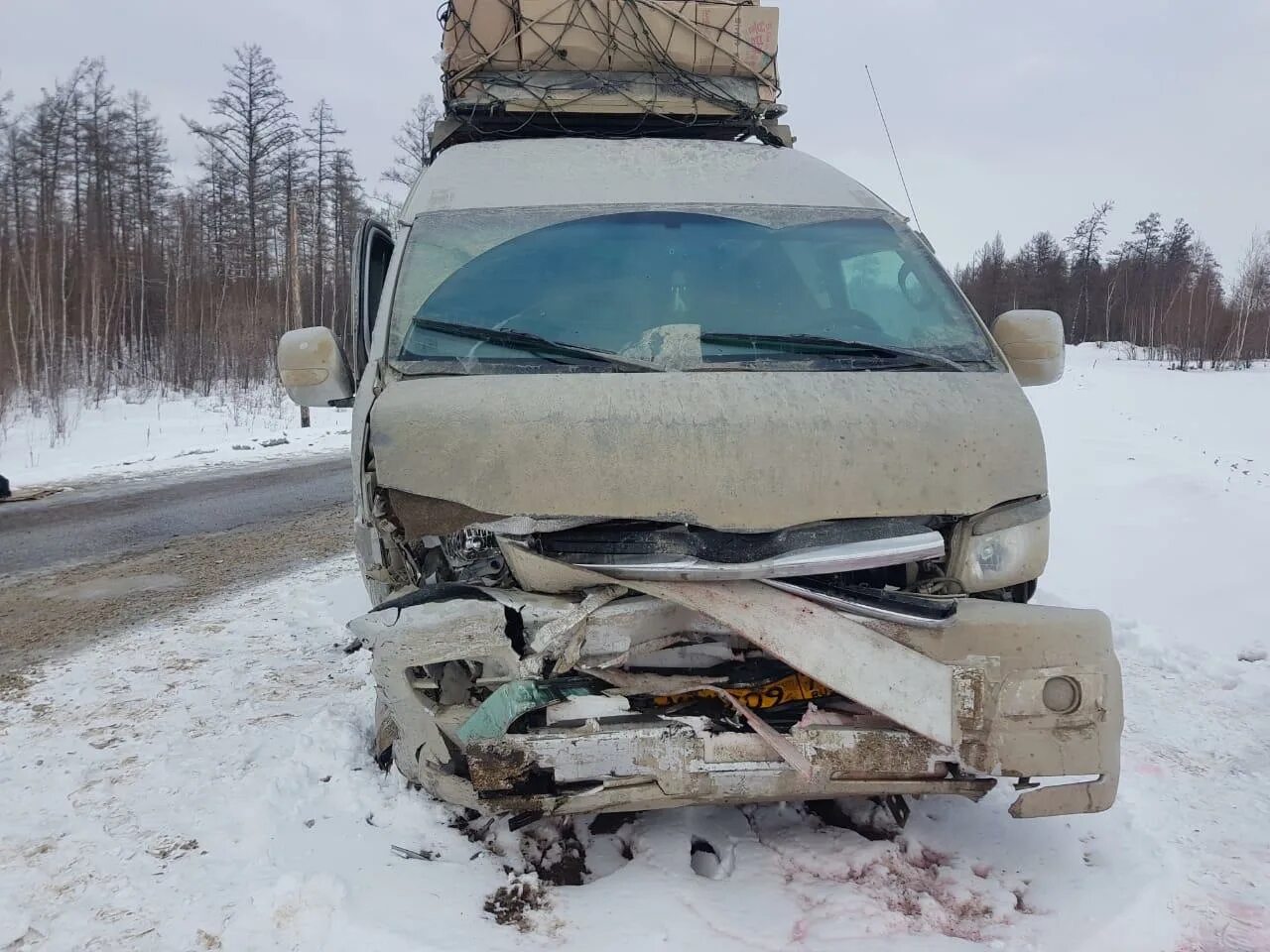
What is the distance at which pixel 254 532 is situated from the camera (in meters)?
8.13

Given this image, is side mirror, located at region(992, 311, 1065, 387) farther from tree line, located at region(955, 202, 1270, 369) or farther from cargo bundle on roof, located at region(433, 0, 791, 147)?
tree line, located at region(955, 202, 1270, 369)

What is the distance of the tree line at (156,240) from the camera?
28547mm

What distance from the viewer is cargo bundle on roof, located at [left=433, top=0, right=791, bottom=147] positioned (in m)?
4.82

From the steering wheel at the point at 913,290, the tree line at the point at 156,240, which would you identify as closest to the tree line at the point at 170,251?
the tree line at the point at 156,240

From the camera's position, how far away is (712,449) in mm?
2438

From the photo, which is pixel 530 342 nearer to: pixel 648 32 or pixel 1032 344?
pixel 1032 344

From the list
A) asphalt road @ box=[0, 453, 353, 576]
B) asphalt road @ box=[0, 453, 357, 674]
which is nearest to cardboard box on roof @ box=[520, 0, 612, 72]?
asphalt road @ box=[0, 453, 357, 674]

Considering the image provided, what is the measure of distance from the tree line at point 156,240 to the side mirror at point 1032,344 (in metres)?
23.6

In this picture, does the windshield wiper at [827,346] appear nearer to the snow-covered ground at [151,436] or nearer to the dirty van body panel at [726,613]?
the dirty van body panel at [726,613]

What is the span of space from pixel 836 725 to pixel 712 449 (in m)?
0.86

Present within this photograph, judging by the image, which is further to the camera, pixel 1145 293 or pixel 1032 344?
pixel 1145 293

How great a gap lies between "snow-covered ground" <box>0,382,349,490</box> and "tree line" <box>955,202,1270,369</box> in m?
35.7

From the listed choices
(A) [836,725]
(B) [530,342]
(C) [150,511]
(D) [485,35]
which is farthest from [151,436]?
(A) [836,725]

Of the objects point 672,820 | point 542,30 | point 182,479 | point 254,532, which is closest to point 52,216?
point 182,479
